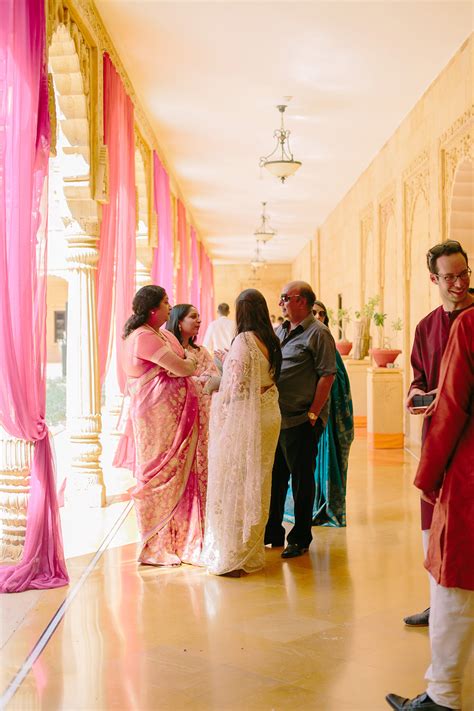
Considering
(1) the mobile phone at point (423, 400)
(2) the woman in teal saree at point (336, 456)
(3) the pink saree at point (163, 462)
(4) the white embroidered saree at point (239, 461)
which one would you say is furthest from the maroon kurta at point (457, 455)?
(2) the woman in teal saree at point (336, 456)

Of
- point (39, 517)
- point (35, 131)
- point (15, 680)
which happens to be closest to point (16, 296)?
point (35, 131)

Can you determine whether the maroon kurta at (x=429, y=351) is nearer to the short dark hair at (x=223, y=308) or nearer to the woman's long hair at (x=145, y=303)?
the woman's long hair at (x=145, y=303)

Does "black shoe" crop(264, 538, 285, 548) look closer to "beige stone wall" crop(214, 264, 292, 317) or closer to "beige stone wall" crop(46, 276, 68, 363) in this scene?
"beige stone wall" crop(214, 264, 292, 317)

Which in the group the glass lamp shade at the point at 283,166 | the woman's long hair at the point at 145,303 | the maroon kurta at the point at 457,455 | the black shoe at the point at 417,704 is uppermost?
the glass lamp shade at the point at 283,166

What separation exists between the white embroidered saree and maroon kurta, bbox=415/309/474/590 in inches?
78.0

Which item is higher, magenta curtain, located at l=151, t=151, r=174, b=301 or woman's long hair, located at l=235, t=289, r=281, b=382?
magenta curtain, located at l=151, t=151, r=174, b=301

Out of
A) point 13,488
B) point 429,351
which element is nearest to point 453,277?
point 429,351

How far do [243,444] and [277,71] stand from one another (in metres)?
5.66

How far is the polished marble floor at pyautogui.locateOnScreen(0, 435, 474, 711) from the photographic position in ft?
10.1

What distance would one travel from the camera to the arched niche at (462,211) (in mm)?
8852

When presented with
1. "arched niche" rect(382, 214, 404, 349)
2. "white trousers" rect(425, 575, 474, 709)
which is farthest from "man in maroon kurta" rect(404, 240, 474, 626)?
"arched niche" rect(382, 214, 404, 349)

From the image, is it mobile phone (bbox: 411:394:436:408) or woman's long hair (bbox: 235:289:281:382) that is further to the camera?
woman's long hair (bbox: 235:289:281:382)

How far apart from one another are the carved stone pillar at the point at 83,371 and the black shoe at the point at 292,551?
2267 mm

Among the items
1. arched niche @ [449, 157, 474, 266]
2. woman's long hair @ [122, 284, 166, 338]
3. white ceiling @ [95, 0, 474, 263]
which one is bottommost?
woman's long hair @ [122, 284, 166, 338]
